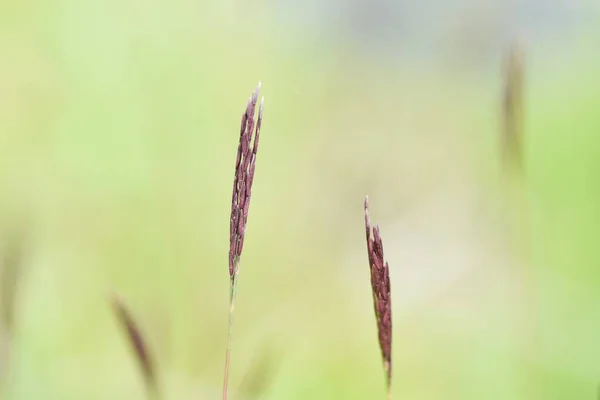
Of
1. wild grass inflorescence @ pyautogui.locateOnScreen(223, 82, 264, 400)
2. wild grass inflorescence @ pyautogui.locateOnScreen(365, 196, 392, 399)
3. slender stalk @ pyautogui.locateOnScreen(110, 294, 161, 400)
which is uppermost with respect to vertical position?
wild grass inflorescence @ pyautogui.locateOnScreen(223, 82, 264, 400)

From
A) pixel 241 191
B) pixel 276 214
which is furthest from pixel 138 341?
pixel 276 214

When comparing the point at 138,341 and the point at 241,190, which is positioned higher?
the point at 241,190

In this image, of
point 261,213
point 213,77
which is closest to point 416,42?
point 213,77

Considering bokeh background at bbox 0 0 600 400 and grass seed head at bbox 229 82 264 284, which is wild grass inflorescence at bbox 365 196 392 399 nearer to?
grass seed head at bbox 229 82 264 284

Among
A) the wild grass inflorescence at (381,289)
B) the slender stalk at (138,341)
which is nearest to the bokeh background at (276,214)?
the slender stalk at (138,341)

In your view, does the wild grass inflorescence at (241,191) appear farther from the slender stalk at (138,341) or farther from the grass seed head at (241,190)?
the slender stalk at (138,341)

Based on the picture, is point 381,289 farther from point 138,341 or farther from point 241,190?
point 138,341

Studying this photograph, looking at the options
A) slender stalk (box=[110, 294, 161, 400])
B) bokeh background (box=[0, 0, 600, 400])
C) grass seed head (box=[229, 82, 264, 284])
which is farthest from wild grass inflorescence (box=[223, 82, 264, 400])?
bokeh background (box=[0, 0, 600, 400])
